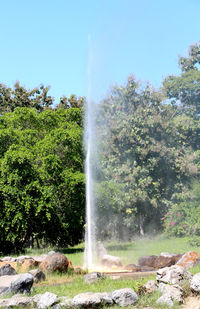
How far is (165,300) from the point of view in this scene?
313 inches

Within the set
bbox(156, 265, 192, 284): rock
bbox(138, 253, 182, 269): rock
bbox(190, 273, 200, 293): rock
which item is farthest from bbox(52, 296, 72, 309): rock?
bbox(138, 253, 182, 269): rock

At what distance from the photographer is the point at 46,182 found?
21297 millimetres

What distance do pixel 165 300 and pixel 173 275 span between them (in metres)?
1.38

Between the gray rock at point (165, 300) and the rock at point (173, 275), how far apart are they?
3.44 feet

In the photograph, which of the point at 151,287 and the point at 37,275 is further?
the point at 37,275

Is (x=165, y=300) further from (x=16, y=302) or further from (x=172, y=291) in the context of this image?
(x=16, y=302)

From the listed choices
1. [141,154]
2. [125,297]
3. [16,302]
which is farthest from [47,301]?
[141,154]

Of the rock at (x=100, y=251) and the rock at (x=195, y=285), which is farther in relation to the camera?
the rock at (x=100, y=251)

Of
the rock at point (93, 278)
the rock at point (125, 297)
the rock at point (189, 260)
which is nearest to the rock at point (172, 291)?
the rock at point (125, 297)

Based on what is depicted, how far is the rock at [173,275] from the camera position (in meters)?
9.12

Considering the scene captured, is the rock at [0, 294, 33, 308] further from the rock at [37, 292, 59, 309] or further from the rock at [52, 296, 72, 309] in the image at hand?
the rock at [52, 296, 72, 309]

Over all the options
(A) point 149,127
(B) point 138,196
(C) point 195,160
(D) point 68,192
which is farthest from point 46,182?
(C) point 195,160

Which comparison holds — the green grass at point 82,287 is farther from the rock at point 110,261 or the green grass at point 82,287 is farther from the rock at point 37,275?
the rock at point 110,261

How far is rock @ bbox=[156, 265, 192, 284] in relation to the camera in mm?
9125
